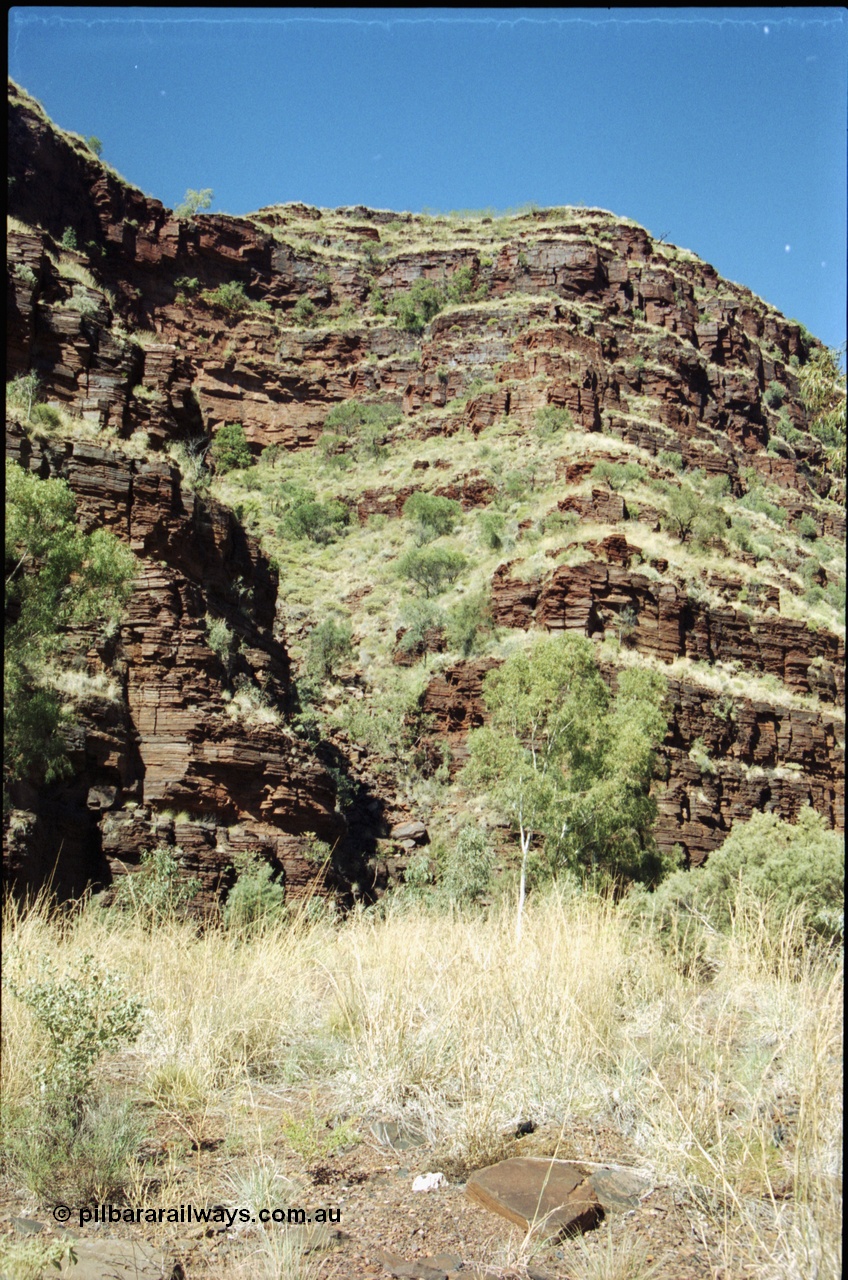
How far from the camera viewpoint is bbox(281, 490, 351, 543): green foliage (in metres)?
55.0

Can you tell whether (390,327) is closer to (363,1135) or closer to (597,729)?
(597,729)

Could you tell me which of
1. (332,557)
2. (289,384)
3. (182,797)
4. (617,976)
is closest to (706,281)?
(289,384)

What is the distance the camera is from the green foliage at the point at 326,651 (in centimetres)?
3891

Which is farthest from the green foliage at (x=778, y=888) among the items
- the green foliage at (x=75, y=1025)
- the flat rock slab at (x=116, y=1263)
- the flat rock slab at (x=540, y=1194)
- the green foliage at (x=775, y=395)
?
the green foliage at (x=775, y=395)

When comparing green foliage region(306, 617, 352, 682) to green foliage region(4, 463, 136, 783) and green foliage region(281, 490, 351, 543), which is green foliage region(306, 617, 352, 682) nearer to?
green foliage region(281, 490, 351, 543)

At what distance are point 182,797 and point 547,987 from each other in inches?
491

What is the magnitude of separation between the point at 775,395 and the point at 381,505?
4394 cm

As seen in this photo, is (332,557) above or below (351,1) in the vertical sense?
above

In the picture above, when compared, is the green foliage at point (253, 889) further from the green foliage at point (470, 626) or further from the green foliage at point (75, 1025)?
the green foliage at point (470, 626)

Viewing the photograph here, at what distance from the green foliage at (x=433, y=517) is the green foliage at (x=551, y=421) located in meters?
8.07

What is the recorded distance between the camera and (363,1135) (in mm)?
4656

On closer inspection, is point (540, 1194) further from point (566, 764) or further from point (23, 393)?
point (566, 764)

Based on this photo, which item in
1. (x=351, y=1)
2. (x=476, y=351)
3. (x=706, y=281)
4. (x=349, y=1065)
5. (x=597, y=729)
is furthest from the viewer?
(x=706, y=281)

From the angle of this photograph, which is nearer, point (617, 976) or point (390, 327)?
point (617, 976)
